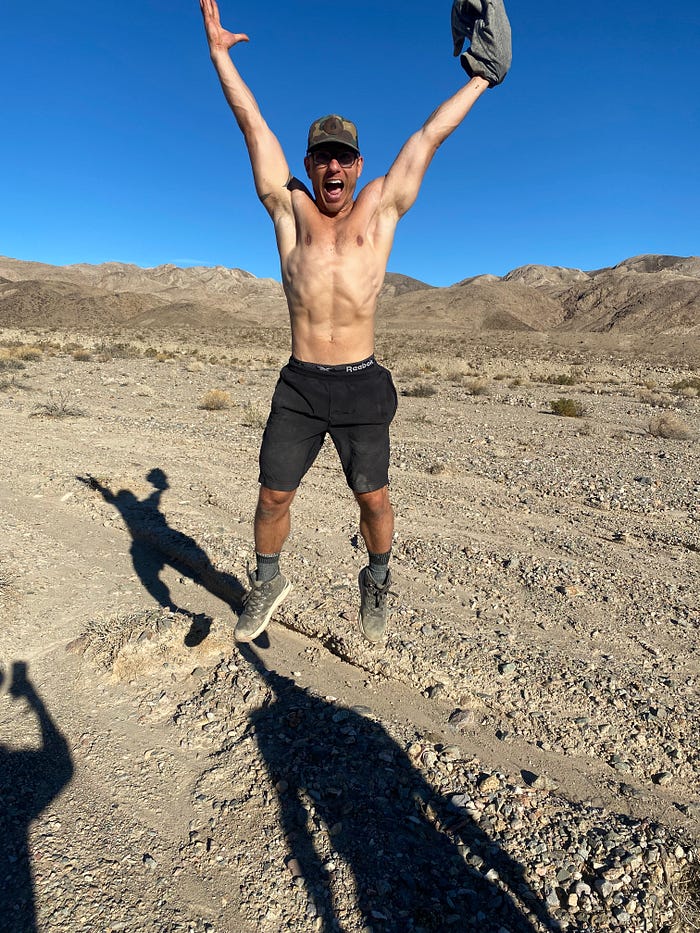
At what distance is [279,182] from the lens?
2889 millimetres

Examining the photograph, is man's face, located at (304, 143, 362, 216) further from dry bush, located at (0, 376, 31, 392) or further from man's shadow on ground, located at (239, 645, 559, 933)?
dry bush, located at (0, 376, 31, 392)

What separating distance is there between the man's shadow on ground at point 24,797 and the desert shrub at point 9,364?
1502 centimetres

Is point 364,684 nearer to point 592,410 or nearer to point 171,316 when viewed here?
point 592,410

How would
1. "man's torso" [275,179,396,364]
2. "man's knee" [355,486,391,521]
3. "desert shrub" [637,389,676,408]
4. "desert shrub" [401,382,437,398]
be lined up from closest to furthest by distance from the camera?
1. "man's torso" [275,179,396,364]
2. "man's knee" [355,486,391,521]
3. "desert shrub" [637,389,676,408]
4. "desert shrub" [401,382,437,398]

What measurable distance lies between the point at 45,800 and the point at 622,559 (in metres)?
4.41

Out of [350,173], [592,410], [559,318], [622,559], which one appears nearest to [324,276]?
[350,173]

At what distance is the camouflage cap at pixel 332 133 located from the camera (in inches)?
105

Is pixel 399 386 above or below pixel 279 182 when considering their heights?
below

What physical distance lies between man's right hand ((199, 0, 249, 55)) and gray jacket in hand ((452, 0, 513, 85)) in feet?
3.55

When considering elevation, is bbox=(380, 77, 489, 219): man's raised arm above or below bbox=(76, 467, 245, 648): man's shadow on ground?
above

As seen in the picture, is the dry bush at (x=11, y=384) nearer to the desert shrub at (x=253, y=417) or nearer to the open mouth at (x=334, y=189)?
the desert shrub at (x=253, y=417)

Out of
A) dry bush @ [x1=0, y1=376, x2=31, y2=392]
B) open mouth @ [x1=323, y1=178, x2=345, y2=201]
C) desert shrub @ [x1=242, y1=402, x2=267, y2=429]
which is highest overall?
open mouth @ [x1=323, y1=178, x2=345, y2=201]

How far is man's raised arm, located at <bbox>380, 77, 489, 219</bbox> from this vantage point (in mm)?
2820

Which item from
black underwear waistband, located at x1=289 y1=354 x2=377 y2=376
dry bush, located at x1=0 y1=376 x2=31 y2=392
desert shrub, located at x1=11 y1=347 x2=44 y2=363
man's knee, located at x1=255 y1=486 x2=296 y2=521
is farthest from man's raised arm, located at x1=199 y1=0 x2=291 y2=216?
desert shrub, located at x1=11 y1=347 x2=44 y2=363
